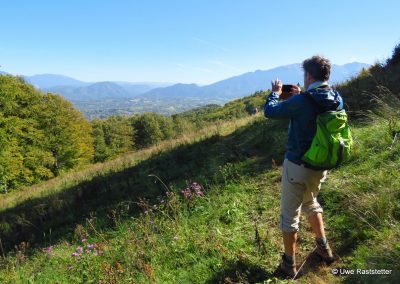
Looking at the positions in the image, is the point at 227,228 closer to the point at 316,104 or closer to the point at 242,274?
the point at 242,274

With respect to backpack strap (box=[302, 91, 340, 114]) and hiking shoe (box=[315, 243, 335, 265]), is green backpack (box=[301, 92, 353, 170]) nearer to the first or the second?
backpack strap (box=[302, 91, 340, 114])

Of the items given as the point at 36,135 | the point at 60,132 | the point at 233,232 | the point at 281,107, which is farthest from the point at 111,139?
the point at 281,107

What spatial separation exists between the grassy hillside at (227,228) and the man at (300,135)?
663mm

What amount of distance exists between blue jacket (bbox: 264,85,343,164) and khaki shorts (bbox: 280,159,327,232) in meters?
0.12

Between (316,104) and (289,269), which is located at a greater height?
(316,104)

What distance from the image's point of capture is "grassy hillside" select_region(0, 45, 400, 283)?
4012 mm

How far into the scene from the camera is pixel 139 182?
927cm

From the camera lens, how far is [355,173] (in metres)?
5.64

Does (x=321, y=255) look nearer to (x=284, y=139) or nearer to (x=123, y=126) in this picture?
(x=284, y=139)

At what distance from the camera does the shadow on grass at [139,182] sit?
7605 mm

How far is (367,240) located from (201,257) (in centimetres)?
205

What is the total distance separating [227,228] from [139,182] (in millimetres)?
4607

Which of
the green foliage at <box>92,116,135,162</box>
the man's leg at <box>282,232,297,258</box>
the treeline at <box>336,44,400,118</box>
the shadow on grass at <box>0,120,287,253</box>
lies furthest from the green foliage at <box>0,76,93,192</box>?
the man's leg at <box>282,232,297,258</box>

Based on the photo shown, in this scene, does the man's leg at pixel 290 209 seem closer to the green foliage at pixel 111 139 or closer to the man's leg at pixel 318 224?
the man's leg at pixel 318 224
